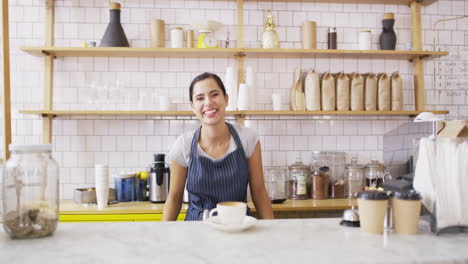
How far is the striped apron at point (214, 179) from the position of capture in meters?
2.42

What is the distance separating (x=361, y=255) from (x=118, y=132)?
2873 mm

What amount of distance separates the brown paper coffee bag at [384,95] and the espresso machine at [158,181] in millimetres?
1918

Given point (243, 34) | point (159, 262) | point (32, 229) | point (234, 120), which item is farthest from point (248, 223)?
point (243, 34)

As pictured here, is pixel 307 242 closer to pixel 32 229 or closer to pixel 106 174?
pixel 32 229

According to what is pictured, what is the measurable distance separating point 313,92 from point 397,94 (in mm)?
746

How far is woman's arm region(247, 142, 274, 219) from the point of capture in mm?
2463

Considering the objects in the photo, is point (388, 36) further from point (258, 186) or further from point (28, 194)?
point (28, 194)

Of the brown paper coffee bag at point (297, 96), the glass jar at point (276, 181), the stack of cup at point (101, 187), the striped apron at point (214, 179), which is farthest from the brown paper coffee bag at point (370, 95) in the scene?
the stack of cup at point (101, 187)

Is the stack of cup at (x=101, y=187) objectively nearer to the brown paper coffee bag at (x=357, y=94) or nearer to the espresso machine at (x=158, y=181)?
the espresso machine at (x=158, y=181)

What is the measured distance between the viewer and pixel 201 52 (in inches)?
135

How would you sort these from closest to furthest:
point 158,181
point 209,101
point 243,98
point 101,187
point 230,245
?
point 230,245
point 209,101
point 101,187
point 158,181
point 243,98

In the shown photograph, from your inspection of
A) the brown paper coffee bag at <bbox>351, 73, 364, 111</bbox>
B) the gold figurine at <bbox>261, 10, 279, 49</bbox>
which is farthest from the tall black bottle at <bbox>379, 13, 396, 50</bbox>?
the gold figurine at <bbox>261, 10, 279, 49</bbox>

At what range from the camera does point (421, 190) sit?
1385 mm

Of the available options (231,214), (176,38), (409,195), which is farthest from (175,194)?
(176,38)
